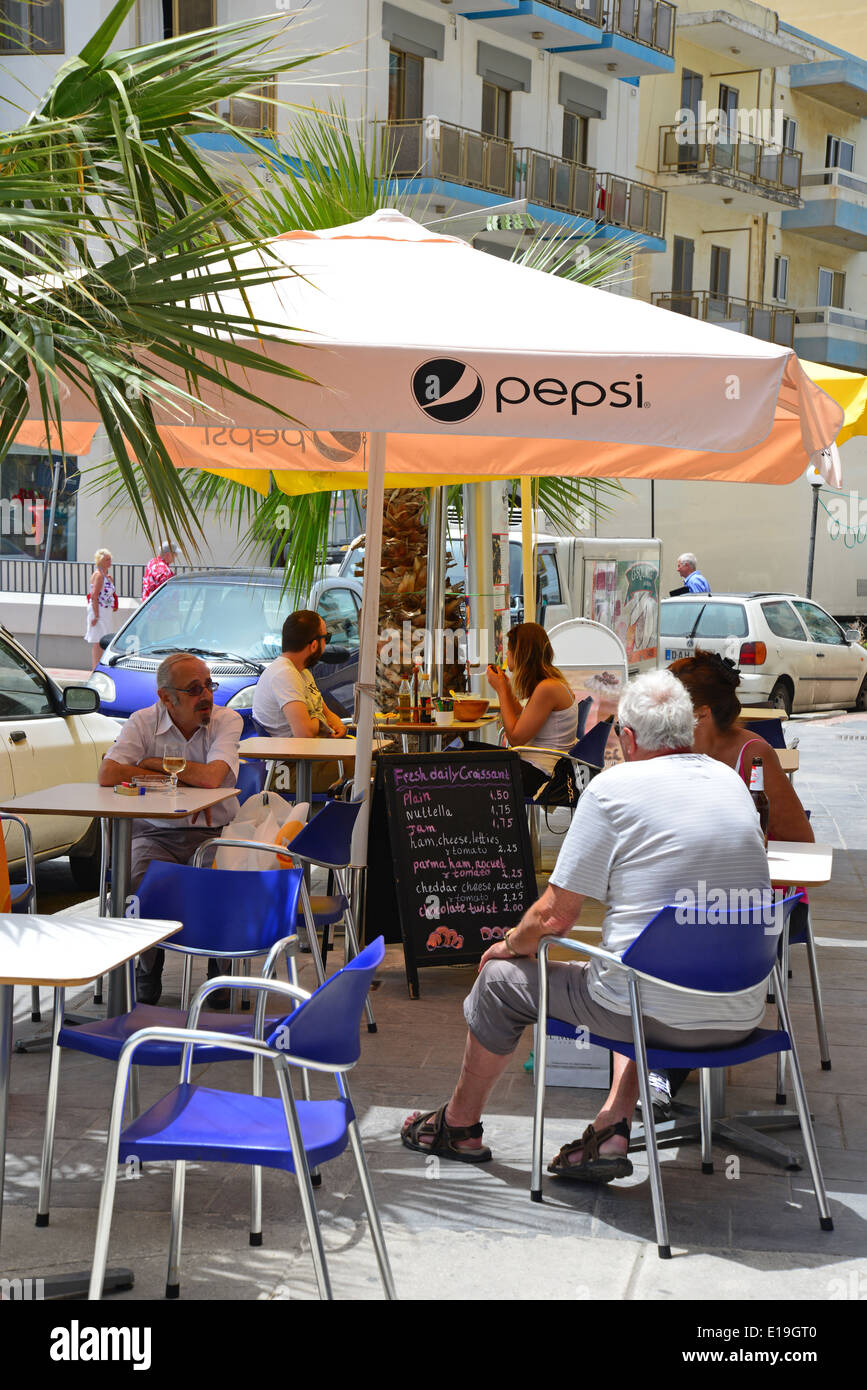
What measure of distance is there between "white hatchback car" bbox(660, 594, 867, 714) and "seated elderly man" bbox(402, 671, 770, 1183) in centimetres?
1366

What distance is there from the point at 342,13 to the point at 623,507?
31.5 ft

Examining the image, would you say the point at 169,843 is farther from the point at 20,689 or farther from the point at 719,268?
the point at 719,268

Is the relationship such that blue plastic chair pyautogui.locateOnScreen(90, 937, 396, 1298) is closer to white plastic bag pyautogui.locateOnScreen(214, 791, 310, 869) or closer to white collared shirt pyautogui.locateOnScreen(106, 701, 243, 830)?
white plastic bag pyautogui.locateOnScreen(214, 791, 310, 869)

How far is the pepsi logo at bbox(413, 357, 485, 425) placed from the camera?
5.09m

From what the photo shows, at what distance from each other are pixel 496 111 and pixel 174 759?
25.7 metres

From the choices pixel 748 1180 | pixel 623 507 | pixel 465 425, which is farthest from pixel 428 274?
pixel 623 507

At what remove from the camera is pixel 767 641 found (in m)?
18.6

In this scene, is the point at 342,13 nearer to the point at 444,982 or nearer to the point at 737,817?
the point at 444,982

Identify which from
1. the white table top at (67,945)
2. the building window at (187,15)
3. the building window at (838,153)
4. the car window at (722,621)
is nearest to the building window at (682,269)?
the building window at (838,153)

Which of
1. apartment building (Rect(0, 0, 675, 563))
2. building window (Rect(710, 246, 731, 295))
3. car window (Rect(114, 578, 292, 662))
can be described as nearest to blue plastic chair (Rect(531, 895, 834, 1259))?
car window (Rect(114, 578, 292, 662))

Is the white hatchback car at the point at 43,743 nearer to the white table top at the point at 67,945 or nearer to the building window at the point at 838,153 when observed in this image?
the white table top at the point at 67,945

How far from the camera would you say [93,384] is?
13.1ft

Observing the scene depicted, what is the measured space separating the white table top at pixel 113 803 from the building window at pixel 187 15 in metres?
21.3

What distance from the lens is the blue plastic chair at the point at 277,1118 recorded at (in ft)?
10.6
